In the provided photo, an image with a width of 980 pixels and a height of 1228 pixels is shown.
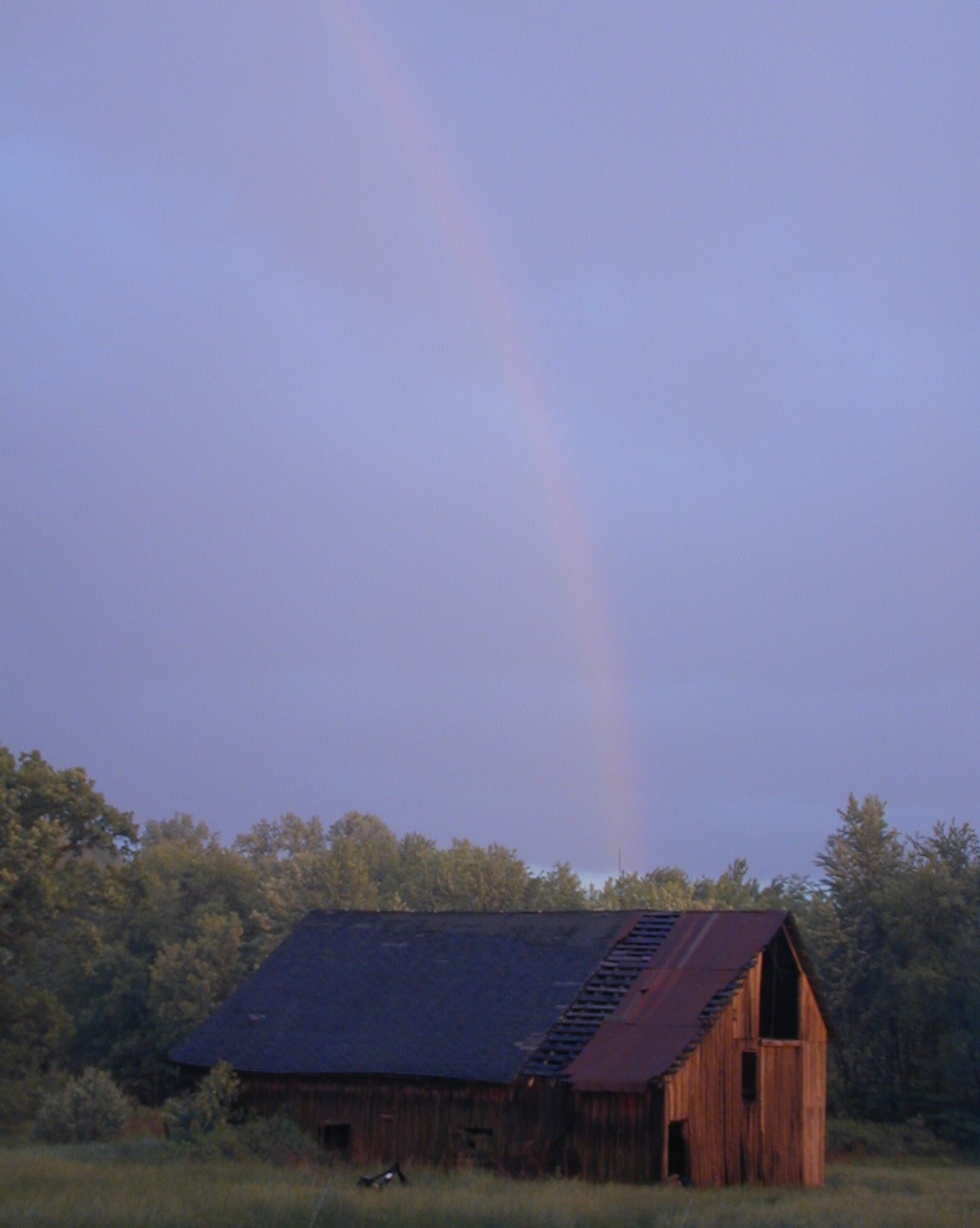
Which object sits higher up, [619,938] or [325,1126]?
[619,938]

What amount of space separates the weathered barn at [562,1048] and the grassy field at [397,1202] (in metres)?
1.78

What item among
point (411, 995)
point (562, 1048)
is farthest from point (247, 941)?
point (562, 1048)

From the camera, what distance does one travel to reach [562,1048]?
95.6 ft

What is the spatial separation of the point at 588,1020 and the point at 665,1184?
4.03 meters

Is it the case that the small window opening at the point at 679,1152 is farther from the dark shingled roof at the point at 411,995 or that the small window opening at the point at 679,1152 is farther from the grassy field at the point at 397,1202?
the dark shingled roof at the point at 411,995

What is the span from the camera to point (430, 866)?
7375cm

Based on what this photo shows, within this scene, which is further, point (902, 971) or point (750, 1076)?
point (902, 971)

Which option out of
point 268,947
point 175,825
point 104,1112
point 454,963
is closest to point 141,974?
point 268,947

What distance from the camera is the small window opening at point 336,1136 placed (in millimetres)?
30328

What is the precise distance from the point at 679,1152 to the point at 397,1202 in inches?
413

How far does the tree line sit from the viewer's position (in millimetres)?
43312

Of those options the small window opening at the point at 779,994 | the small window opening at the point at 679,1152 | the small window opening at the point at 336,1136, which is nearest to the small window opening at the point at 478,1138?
the small window opening at the point at 336,1136

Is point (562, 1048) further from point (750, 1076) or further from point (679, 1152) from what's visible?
point (750, 1076)

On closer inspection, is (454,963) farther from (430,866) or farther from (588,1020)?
(430,866)
